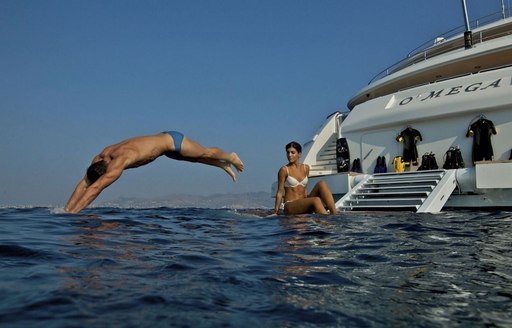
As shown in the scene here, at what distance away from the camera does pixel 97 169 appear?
627cm

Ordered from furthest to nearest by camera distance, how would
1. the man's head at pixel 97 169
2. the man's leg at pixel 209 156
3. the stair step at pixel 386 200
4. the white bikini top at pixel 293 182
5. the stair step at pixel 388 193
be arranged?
the stair step at pixel 388 193 < the stair step at pixel 386 200 < the man's leg at pixel 209 156 < the white bikini top at pixel 293 182 < the man's head at pixel 97 169

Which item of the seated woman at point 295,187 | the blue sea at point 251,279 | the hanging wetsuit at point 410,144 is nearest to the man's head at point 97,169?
the blue sea at point 251,279

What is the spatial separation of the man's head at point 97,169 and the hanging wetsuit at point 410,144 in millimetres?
7882

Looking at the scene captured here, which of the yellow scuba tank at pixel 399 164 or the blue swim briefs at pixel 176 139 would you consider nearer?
the blue swim briefs at pixel 176 139

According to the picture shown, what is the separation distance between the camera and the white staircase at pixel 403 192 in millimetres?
8052

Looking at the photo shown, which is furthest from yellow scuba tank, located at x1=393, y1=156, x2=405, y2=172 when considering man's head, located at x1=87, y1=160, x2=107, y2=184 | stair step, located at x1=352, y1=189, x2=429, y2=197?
man's head, located at x1=87, y1=160, x2=107, y2=184

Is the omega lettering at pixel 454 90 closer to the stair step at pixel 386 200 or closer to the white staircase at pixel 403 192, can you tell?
the white staircase at pixel 403 192

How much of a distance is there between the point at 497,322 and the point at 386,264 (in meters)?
1.23

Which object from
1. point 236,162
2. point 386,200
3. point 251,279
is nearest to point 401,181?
point 386,200

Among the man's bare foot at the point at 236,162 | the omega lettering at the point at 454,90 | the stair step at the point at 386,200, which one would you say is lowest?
the stair step at the point at 386,200

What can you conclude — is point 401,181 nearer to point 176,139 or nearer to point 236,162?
point 236,162

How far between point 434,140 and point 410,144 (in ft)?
1.96

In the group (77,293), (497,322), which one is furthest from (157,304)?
(497,322)

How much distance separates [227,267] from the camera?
109 inches
